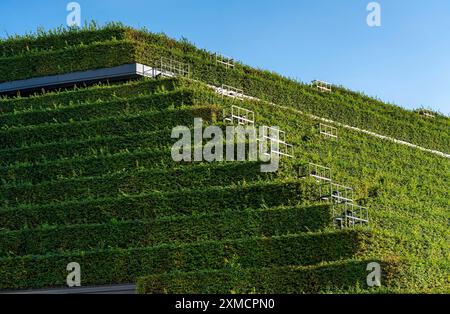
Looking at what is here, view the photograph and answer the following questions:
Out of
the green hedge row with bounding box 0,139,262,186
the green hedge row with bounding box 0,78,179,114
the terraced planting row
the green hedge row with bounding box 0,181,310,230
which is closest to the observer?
the terraced planting row

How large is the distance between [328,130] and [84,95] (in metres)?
12.2

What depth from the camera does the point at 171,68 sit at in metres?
54.0

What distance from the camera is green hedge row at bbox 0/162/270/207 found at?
4256 centimetres

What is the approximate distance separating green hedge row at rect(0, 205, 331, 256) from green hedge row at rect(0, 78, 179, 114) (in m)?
10.5

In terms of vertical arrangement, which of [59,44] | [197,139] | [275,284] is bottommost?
[275,284]

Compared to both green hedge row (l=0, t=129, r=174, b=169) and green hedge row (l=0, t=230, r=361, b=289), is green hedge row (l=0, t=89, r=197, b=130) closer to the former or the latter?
green hedge row (l=0, t=129, r=174, b=169)

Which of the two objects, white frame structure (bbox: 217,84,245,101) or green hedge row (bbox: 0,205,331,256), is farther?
white frame structure (bbox: 217,84,245,101)

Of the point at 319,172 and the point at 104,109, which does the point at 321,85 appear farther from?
the point at 319,172

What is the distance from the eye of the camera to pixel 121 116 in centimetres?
4862

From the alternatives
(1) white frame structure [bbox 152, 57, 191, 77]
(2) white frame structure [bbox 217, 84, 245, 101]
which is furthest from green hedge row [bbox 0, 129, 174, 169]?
(1) white frame structure [bbox 152, 57, 191, 77]

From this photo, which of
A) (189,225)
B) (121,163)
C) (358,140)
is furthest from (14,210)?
(358,140)

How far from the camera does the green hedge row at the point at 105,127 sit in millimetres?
47062

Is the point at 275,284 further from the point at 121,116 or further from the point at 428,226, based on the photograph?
the point at 121,116

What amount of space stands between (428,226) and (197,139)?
995 centimetres
